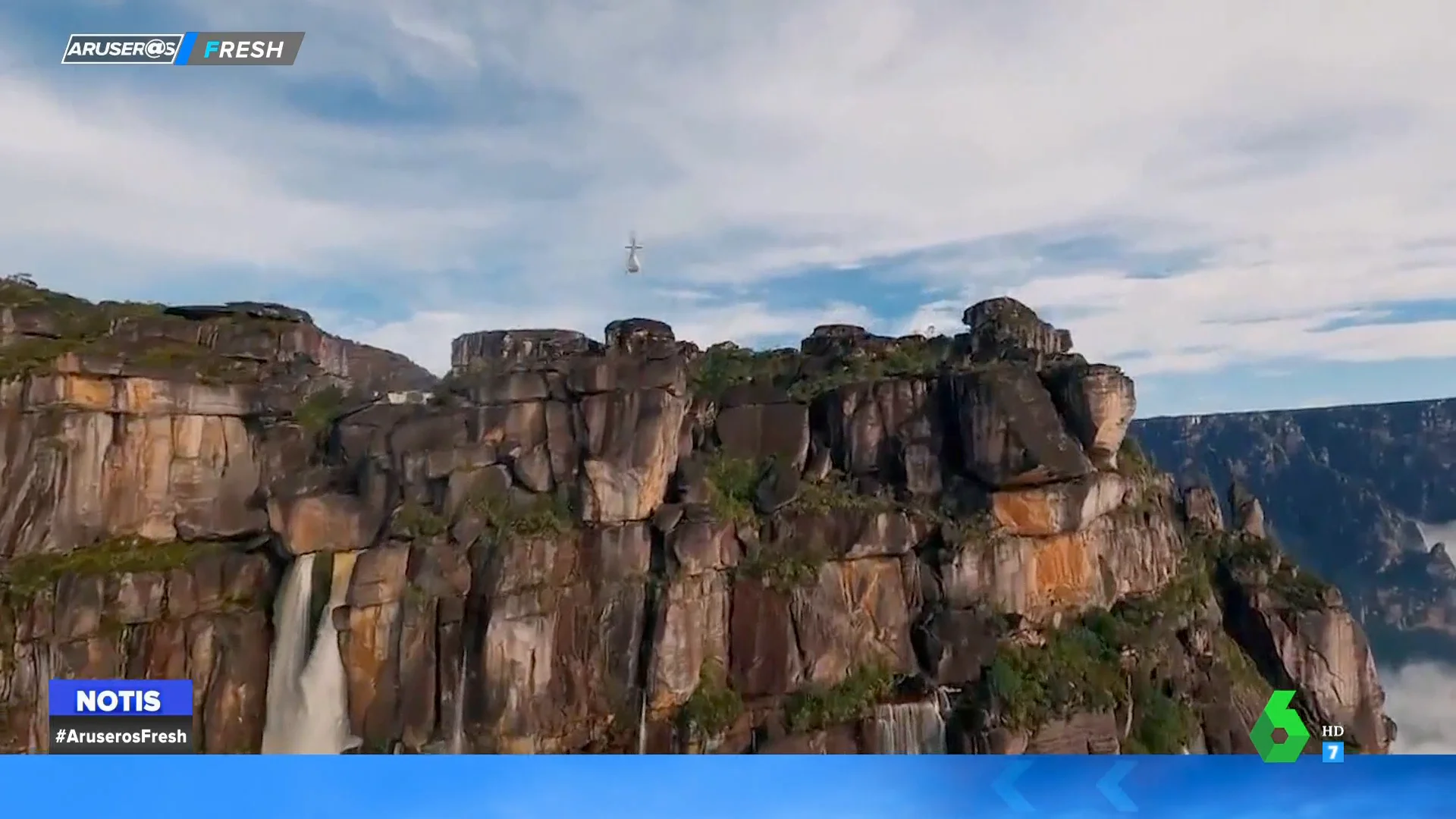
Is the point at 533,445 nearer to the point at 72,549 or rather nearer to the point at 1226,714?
the point at 72,549

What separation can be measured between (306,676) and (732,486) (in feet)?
9.65

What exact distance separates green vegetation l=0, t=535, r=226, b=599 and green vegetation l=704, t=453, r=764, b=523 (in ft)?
10.6

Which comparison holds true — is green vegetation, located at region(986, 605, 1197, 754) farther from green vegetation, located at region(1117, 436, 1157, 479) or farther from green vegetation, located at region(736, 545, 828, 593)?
green vegetation, located at region(736, 545, 828, 593)

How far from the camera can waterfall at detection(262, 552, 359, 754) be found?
4883mm

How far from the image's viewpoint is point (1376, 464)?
13.8 ft

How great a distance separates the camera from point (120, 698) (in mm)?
3592

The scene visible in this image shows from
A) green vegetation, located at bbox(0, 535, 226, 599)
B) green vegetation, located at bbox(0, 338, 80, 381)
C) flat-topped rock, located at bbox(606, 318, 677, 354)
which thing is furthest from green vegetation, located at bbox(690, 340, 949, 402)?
green vegetation, located at bbox(0, 338, 80, 381)

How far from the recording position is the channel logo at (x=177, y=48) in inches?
139

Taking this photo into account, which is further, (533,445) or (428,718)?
(533,445)

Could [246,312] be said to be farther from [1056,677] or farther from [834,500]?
[1056,677]

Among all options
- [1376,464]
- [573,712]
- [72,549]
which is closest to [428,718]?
[573,712]

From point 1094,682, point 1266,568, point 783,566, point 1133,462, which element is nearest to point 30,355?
point 783,566

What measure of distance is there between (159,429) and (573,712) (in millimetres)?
3316

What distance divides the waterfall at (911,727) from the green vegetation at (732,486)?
4.98 feet
